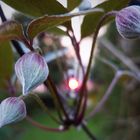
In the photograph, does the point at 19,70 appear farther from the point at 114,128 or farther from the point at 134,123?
the point at 114,128

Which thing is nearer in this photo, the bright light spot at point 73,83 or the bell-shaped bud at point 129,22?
the bell-shaped bud at point 129,22

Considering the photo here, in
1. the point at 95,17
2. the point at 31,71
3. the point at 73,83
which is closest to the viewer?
the point at 31,71

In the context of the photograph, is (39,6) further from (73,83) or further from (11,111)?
(73,83)

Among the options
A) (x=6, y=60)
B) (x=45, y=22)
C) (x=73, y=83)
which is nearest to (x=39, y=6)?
(x=45, y=22)

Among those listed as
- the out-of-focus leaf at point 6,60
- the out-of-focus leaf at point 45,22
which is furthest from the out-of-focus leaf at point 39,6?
the out-of-focus leaf at point 6,60

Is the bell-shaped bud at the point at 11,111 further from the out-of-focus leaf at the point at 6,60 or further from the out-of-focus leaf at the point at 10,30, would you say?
the out-of-focus leaf at the point at 6,60

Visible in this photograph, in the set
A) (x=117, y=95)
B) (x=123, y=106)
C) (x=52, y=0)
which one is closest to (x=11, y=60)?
(x=52, y=0)
